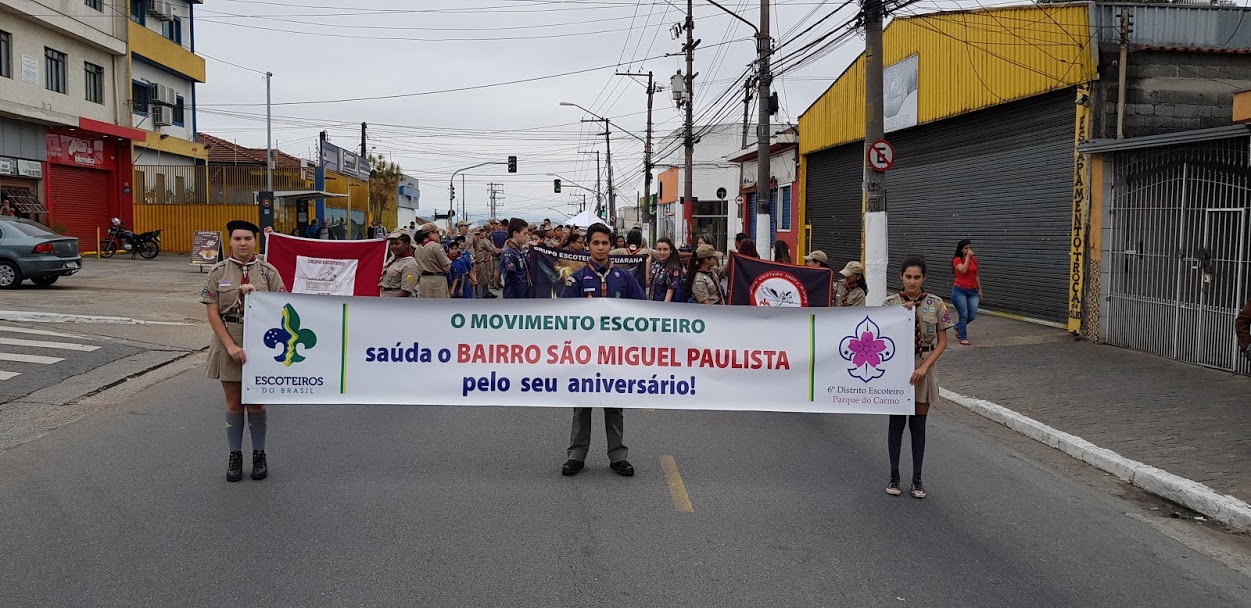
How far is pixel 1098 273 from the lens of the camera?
46.4ft

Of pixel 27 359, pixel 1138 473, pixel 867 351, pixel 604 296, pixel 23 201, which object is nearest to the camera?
pixel 867 351

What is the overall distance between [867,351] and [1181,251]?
756 cm

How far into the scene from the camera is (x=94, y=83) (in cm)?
3322

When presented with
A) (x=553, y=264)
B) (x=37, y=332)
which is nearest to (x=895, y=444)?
(x=553, y=264)

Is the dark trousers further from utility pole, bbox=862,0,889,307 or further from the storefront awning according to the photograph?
the storefront awning

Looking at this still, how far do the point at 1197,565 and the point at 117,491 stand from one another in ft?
21.2

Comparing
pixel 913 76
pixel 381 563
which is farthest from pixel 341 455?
pixel 913 76

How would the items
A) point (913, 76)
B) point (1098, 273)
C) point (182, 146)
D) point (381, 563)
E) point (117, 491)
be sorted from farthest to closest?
point (182, 146) < point (913, 76) < point (1098, 273) < point (117, 491) < point (381, 563)

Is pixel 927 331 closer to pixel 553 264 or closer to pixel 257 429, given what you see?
pixel 257 429

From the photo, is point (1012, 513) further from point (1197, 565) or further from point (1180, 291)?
point (1180, 291)

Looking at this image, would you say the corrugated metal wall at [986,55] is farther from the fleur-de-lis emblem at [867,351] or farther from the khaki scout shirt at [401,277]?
the khaki scout shirt at [401,277]

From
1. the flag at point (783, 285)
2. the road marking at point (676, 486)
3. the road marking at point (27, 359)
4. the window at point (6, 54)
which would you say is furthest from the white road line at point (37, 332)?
the window at point (6, 54)

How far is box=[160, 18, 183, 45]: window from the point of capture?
38.7m

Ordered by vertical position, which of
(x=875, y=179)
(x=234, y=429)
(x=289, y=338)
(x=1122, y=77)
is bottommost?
(x=234, y=429)
